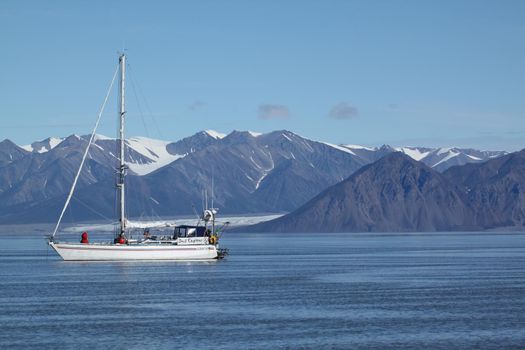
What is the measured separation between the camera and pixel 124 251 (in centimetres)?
11631

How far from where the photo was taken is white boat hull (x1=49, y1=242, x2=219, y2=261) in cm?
11662

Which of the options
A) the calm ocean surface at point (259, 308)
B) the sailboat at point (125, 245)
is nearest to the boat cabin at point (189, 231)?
the sailboat at point (125, 245)

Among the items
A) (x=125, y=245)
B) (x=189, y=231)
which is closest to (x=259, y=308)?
(x=125, y=245)

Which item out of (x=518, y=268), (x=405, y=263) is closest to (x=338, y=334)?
(x=518, y=268)

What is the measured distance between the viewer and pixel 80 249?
390 ft

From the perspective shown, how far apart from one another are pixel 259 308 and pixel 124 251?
48.2 meters

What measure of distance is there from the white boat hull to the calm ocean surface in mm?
3642

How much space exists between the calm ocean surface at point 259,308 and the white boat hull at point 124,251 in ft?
11.9

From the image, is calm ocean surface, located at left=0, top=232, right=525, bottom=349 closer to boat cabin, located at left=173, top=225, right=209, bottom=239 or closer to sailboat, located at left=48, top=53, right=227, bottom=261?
sailboat, located at left=48, top=53, right=227, bottom=261

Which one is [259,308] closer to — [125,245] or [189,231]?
[125,245]

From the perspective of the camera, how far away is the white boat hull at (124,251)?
383 feet

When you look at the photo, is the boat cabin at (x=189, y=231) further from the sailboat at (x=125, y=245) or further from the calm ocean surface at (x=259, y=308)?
the calm ocean surface at (x=259, y=308)

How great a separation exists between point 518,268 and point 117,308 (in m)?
59.7

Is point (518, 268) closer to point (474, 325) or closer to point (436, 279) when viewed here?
point (436, 279)
